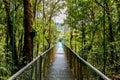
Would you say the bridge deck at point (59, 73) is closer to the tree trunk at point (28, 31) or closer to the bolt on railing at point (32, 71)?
the tree trunk at point (28, 31)

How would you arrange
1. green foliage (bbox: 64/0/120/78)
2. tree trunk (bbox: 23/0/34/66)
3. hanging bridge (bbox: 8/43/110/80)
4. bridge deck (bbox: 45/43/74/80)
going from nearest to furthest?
hanging bridge (bbox: 8/43/110/80), tree trunk (bbox: 23/0/34/66), bridge deck (bbox: 45/43/74/80), green foliage (bbox: 64/0/120/78)

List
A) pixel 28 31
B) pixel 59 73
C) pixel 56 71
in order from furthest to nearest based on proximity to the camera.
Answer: pixel 56 71, pixel 59 73, pixel 28 31

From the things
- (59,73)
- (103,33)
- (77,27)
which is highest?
(77,27)

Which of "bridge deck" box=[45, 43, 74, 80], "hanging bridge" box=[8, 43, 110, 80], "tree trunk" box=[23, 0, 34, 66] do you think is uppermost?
"tree trunk" box=[23, 0, 34, 66]

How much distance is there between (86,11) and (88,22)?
776mm

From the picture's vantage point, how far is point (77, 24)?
Result: 18.6 m

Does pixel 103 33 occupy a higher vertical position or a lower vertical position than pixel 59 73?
higher

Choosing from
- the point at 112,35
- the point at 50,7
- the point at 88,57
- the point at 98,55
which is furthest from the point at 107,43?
the point at 50,7

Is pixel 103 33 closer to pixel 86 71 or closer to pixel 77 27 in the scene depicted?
pixel 86 71

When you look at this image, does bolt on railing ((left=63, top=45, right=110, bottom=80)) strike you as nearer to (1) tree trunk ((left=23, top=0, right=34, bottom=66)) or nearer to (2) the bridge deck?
(1) tree trunk ((left=23, top=0, right=34, bottom=66))

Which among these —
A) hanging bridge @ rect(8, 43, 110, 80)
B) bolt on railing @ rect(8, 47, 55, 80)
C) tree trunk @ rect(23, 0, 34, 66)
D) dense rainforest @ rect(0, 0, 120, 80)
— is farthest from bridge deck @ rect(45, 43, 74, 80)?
bolt on railing @ rect(8, 47, 55, 80)

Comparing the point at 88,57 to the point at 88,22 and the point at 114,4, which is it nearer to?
the point at 88,22

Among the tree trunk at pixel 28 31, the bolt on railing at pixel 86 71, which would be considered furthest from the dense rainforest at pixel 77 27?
the bolt on railing at pixel 86 71

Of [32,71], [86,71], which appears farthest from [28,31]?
[86,71]
